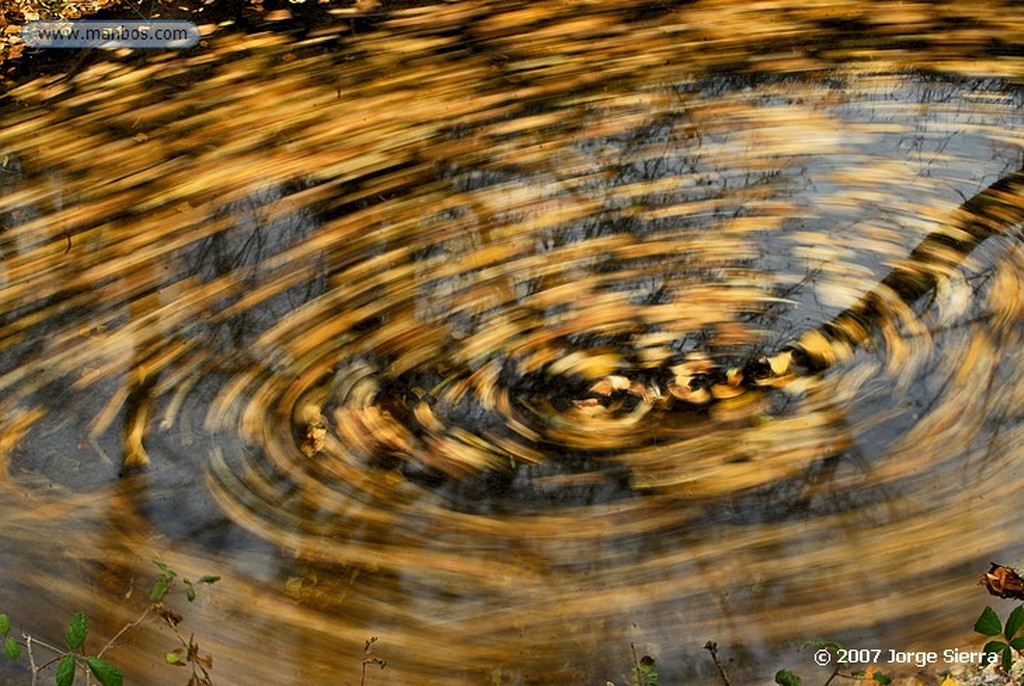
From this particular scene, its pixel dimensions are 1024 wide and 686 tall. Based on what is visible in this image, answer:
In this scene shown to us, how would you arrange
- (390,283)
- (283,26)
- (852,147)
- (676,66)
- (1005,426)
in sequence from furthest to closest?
(283,26), (676,66), (852,147), (390,283), (1005,426)

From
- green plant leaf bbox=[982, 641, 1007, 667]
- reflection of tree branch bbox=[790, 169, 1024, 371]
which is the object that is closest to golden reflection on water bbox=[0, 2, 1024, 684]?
reflection of tree branch bbox=[790, 169, 1024, 371]

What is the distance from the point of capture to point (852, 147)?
2.59 metres

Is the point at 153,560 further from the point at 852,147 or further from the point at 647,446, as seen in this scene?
the point at 852,147

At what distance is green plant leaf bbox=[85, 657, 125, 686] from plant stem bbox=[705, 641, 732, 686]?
2.52 feet

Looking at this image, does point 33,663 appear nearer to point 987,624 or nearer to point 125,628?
point 125,628

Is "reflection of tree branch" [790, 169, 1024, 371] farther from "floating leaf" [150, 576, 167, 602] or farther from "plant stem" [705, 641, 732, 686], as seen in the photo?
"floating leaf" [150, 576, 167, 602]

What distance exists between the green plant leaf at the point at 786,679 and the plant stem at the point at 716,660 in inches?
2.6

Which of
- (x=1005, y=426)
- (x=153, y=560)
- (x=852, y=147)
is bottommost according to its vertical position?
(x=153, y=560)

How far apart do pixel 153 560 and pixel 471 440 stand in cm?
53

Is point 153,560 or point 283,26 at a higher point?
Result: point 283,26

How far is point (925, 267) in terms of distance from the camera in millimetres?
2242

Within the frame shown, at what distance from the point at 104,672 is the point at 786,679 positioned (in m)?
0.86

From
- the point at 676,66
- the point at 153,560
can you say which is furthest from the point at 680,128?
the point at 153,560

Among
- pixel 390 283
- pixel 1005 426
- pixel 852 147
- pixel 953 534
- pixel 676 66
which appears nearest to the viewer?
pixel 953 534
